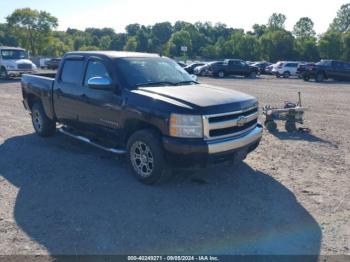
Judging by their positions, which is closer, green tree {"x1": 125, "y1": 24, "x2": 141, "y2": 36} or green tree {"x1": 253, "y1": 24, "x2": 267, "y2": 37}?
green tree {"x1": 253, "y1": 24, "x2": 267, "y2": 37}

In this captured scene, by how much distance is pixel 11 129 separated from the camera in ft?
31.0

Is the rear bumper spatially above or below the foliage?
below

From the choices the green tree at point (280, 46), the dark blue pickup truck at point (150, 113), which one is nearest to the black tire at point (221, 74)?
the dark blue pickup truck at point (150, 113)

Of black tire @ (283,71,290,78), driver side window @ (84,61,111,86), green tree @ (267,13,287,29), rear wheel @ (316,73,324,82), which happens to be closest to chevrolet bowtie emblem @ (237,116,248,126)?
driver side window @ (84,61,111,86)

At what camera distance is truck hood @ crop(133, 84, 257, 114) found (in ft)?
17.0

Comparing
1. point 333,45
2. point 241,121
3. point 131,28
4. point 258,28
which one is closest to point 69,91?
point 241,121

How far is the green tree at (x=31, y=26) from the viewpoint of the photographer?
71438 mm

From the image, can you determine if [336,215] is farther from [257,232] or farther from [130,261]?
[130,261]

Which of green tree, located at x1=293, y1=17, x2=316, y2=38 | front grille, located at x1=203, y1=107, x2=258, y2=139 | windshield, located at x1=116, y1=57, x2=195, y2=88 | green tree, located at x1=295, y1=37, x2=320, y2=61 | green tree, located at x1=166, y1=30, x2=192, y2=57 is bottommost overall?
front grille, located at x1=203, y1=107, x2=258, y2=139

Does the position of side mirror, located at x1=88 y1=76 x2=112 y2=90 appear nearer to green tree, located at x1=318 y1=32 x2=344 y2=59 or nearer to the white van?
the white van

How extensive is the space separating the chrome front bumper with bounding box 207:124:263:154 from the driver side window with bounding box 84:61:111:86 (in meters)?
2.17

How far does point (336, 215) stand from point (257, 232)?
3.77 ft

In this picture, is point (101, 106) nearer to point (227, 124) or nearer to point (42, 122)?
point (227, 124)

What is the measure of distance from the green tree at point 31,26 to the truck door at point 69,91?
71.3m
